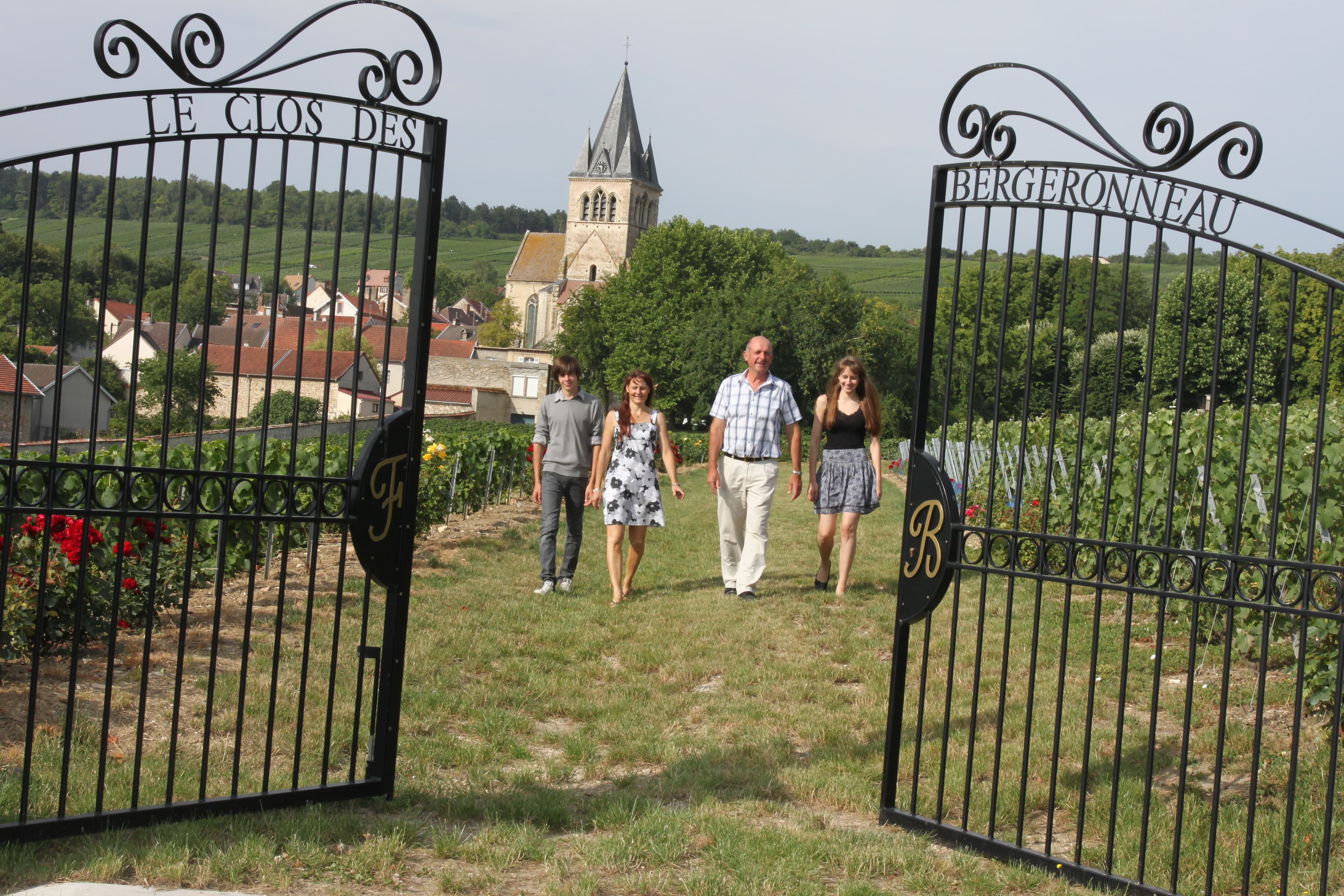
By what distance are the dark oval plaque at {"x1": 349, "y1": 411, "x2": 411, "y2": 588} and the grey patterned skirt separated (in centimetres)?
465

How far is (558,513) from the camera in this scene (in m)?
8.14

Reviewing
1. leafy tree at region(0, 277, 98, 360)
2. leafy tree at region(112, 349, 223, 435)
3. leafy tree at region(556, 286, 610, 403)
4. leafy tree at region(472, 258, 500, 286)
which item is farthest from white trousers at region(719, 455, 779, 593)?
leafy tree at region(472, 258, 500, 286)

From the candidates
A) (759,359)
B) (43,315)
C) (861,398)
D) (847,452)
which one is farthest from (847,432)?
(43,315)

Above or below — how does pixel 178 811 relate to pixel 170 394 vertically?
below

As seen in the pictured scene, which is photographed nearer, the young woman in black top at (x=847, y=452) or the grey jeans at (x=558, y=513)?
the young woman in black top at (x=847, y=452)

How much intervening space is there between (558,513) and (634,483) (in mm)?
635

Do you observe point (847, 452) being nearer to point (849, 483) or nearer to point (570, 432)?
point (849, 483)

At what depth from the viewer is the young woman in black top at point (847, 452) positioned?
792 centimetres

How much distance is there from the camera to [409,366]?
12.6 feet

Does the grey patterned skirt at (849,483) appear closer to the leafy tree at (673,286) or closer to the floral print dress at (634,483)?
the floral print dress at (634,483)

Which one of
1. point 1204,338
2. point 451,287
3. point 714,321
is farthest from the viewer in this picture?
point 451,287

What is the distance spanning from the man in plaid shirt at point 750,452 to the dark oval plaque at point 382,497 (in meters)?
4.19

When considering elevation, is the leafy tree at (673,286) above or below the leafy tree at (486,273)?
below

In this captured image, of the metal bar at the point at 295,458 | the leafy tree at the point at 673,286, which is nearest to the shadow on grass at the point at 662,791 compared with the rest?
the metal bar at the point at 295,458
